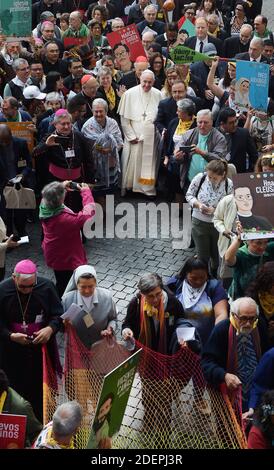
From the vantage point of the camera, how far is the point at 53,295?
6898mm

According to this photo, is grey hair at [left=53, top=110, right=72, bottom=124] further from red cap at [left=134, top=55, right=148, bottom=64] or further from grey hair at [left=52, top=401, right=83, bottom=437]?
grey hair at [left=52, top=401, right=83, bottom=437]

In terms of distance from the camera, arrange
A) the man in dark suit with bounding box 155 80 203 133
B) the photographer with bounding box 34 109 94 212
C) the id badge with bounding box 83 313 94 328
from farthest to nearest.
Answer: the man in dark suit with bounding box 155 80 203 133 < the photographer with bounding box 34 109 94 212 < the id badge with bounding box 83 313 94 328

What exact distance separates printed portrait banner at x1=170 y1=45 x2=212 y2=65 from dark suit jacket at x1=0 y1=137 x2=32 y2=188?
289 centimetres

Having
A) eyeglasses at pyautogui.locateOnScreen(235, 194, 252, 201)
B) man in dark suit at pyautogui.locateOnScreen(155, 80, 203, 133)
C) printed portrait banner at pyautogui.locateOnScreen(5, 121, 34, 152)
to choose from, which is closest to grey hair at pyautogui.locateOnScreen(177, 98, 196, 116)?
man in dark suit at pyautogui.locateOnScreen(155, 80, 203, 133)

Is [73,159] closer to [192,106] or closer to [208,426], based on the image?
A: [192,106]

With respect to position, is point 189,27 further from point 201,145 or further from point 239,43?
point 201,145

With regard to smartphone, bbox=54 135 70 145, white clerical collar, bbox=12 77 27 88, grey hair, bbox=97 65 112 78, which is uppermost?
grey hair, bbox=97 65 112 78

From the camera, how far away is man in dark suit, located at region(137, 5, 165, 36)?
15.4 meters

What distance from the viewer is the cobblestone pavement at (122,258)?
9711 mm

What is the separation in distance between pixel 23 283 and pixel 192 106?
4.69 m

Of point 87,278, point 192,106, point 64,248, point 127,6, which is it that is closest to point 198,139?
point 192,106

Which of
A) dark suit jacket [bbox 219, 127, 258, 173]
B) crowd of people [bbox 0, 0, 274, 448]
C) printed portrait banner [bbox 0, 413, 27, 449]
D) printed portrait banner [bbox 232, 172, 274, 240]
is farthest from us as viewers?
dark suit jacket [bbox 219, 127, 258, 173]

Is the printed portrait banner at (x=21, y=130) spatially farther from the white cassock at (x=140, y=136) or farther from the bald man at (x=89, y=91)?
the white cassock at (x=140, y=136)

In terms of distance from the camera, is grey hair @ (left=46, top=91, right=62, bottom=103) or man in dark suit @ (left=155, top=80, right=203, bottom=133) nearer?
grey hair @ (left=46, top=91, right=62, bottom=103)
